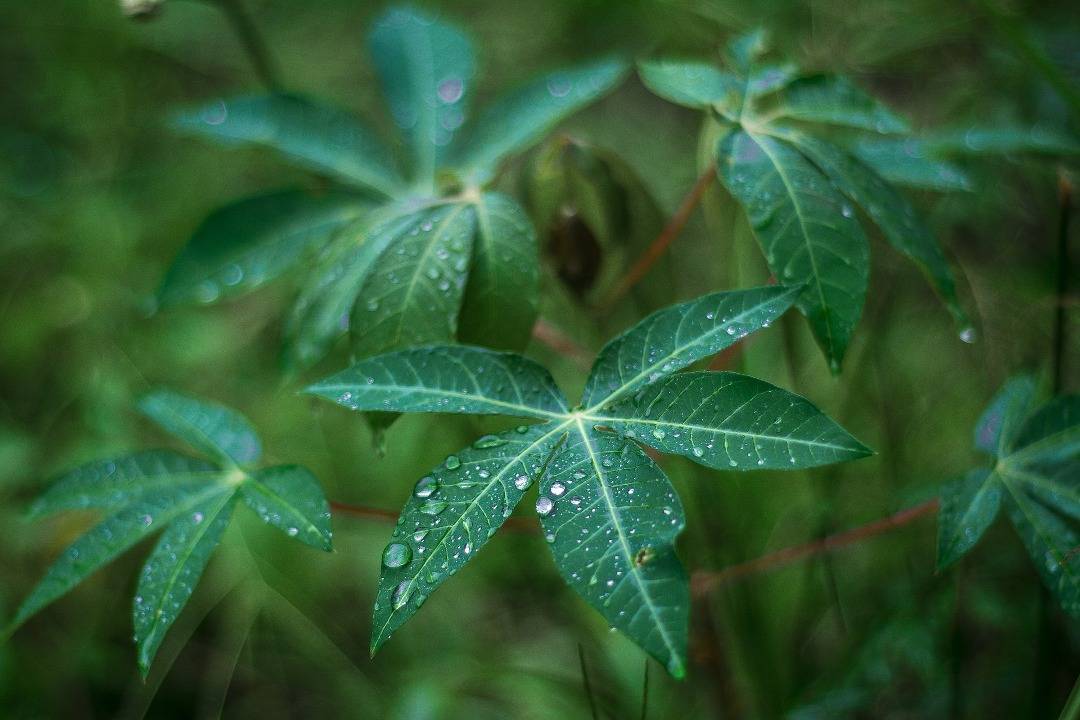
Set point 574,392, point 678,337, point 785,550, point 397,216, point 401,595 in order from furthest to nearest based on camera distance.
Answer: point 574,392
point 785,550
point 397,216
point 678,337
point 401,595

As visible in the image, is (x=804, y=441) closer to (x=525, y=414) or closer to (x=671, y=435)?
(x=671, y=435)

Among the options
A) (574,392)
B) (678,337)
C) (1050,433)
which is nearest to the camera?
(678,337)

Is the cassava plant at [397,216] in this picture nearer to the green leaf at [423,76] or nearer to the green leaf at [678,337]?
the green leaf at [423,76]

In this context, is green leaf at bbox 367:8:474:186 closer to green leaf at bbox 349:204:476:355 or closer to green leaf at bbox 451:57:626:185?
green leaf at bbox 451:57:626:185

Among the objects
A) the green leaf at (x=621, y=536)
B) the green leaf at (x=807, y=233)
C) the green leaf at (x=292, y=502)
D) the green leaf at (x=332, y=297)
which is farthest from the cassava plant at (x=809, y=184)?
the green leaf at (x=292, y=502)

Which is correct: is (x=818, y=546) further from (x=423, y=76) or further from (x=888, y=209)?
(x=423, y=76)

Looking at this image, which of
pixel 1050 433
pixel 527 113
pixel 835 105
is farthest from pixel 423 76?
pixel 1050 433

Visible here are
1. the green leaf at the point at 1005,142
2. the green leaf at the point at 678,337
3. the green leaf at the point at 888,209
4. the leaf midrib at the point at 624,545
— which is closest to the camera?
the leaf midrib at the point at 624,545
